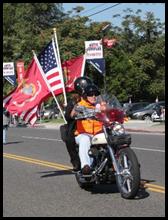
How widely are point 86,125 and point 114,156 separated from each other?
893mm

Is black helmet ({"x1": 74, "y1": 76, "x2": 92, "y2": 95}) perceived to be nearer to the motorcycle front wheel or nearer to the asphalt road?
the motorcycle front wheel

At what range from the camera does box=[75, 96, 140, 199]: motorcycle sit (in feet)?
28.1

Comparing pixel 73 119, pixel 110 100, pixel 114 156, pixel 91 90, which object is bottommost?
pixel 114 156

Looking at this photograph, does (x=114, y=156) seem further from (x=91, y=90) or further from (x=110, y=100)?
(x=91, y=90)

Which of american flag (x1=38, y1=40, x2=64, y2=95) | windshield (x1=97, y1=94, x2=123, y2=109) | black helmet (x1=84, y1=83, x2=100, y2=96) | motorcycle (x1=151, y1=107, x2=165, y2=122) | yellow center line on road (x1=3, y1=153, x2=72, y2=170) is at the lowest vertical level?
yellow center line on road (x1=3, y1=153, x2=72, y2=170)

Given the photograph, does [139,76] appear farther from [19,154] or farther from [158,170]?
[158,170]

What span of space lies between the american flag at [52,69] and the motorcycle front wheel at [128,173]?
13.4 feet

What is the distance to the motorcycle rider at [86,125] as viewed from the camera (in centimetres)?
919

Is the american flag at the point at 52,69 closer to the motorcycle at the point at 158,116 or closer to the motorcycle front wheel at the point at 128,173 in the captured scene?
the motorcycle front wheel at the point at 128,173

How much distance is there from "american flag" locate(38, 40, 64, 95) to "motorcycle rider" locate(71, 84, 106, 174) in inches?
117

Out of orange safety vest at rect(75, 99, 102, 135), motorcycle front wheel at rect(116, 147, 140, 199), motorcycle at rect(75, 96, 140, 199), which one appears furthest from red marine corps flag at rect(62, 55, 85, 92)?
motorcycle front wheel at rect(116, 147, 140, 199)

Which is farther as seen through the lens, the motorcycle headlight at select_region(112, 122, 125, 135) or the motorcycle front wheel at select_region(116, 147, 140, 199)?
the motorcycle headlight at select_region(112, 122, 125, 135)

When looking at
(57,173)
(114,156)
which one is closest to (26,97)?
(57,173)

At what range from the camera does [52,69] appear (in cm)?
1295
